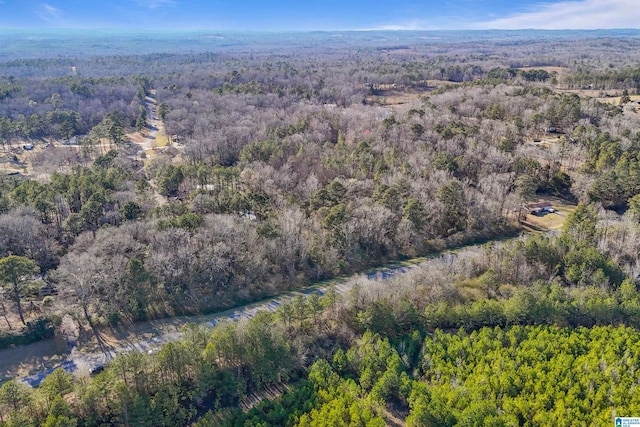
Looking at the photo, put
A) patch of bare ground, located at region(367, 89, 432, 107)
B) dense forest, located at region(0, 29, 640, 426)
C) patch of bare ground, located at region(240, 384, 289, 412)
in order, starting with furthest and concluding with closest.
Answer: patch of bare ground, located at region(367, 89, 432, 107) → patch of bare ground, located at region(240, 384, 289, 412) → dense forest, located at region(0, 29, 640, 426)

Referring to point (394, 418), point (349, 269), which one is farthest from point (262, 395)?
point (349, 269)

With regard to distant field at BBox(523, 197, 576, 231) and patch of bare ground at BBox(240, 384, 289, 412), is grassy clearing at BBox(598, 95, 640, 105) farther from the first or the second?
patch of bare ground at BBox(240, 384, 289, 412)

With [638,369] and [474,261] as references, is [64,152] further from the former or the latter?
[638,369]

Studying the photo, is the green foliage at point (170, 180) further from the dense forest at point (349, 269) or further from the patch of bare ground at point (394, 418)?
the patch of bare ground at point (394, 418)

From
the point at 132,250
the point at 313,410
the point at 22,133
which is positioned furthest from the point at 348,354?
the point at 22,133

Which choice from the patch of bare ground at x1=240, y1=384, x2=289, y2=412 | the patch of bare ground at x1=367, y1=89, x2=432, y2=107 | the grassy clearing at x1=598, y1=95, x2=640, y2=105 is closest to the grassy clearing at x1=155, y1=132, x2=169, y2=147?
the patch of bare ground at x1=367, y1=89, x2=432, y2=107
